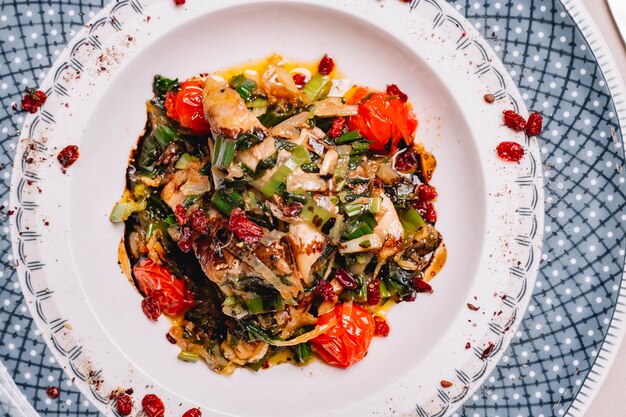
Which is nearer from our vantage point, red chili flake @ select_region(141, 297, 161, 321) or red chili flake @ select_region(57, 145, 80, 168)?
Answer: red chili flake @ select_region(57, 145, 80, 168)

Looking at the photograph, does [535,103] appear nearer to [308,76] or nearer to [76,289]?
[308,76]

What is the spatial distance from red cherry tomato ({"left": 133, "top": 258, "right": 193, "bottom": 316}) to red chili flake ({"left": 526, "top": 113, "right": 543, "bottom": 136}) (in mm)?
2646

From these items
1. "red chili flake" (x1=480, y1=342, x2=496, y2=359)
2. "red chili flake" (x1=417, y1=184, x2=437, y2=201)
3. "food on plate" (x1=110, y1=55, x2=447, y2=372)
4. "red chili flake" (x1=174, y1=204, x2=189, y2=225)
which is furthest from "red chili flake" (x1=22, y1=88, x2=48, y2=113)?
"red chili flake" (x1=480, y1=342, x2=496, y2=359)

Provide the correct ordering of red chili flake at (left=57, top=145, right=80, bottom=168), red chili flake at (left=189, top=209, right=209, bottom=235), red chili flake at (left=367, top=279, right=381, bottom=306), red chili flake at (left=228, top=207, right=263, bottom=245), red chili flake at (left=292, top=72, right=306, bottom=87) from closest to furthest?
red chili flake at (left=228, top=207, right=263, bottom=245) < red chili flake at (left=189, top=209, right=209, bottom=235) < red chili flake at (left=57, top=145, right=80, bottom=168) < red chili flake at (left=367, top=279, right=381, bottom=306) < red chili flake at (left=292, top=72, right=306, bottom=87)

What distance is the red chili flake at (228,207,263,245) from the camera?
10.3 ft

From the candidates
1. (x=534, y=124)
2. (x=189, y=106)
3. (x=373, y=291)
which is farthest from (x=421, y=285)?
(x=189, y=106)

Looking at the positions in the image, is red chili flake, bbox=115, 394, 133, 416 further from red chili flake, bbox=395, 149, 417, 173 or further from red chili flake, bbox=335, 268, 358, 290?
red chili flake, bbox=395, 149, 417, 173

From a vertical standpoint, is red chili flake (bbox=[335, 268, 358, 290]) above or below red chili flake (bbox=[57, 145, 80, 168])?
above

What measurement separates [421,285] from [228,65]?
7.17 ft

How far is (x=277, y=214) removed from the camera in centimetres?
318

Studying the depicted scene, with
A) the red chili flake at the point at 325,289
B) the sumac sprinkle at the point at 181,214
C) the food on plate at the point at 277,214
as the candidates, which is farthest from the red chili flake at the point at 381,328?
the sumac sprinkle at the point at 181,214

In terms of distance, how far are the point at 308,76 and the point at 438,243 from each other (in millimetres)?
1609

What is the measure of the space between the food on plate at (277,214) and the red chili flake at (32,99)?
700 millimetres

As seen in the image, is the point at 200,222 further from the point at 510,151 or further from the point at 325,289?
the point at 510,151
